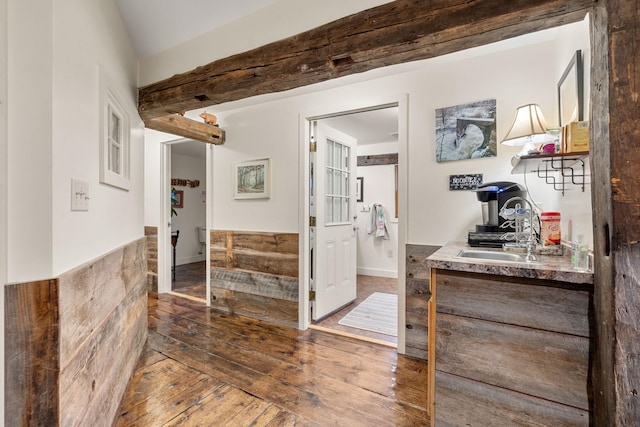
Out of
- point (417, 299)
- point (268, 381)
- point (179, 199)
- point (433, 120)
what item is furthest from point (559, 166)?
point (179, 199)

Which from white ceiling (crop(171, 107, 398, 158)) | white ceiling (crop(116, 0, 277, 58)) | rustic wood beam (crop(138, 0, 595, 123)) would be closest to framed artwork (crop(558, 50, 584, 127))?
rustic wood beam (crop(138, 0, 595, 123))

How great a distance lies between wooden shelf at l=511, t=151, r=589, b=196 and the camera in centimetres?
139

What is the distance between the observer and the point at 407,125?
90.8 inches

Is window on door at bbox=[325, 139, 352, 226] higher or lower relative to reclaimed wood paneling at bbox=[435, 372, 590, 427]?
higher

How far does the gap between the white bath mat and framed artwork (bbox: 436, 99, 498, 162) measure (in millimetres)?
1650

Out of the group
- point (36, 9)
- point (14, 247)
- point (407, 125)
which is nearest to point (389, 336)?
point (407, 125)

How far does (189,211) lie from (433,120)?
17.4ft

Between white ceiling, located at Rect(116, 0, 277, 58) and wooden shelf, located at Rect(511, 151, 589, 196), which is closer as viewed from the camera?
wooden shelf, located at Rect(511, 151, 589, 196)

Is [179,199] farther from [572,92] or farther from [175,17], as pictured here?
[572,92]

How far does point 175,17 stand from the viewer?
5.98 feet

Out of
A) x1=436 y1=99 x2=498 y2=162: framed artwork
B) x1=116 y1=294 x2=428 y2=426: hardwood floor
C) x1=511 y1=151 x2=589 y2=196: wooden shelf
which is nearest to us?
x1=511 y1=151 x2=589 y2=196: wooden shelf

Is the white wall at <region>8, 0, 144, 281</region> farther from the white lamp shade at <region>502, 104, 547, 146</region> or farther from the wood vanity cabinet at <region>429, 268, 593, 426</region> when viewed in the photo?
the white lamp shade at <region>502, 104, 547, 146</region>

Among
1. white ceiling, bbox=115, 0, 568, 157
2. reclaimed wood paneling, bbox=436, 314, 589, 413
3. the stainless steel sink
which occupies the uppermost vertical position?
white ceiling, bbox=115, 0, 568, 157

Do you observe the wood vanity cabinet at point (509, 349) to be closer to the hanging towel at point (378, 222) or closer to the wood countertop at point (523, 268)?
the wood countertop at point (523, 268)
